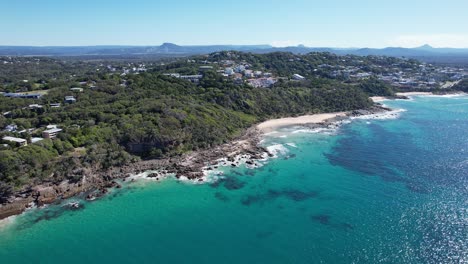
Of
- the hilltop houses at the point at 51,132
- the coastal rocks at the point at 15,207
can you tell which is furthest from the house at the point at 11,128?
the coastal rocks at the point at 15,207

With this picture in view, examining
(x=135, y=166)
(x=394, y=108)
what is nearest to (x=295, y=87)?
(x=394, y=108)

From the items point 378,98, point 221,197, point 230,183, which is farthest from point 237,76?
point 221,197

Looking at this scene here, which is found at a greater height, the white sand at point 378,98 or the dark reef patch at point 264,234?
the white sand at point 378,98

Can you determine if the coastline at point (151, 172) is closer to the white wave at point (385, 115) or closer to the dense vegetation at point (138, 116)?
the dense vegetation at point (138, 116)

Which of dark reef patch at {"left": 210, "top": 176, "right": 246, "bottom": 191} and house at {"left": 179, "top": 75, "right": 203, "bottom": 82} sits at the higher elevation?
house at {"left": 179, "top": 75, "right": 203, "bottom": 82}

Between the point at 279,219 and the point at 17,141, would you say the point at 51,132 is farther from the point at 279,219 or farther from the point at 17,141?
the point at 279,219

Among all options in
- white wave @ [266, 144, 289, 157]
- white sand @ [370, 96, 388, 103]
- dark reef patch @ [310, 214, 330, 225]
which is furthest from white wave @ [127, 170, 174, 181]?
white sand @ [370, 96, 388, 103]

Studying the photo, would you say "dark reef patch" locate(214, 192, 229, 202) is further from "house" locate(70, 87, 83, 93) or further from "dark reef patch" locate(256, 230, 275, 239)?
"house" locate(70, 87, 83, 93)
